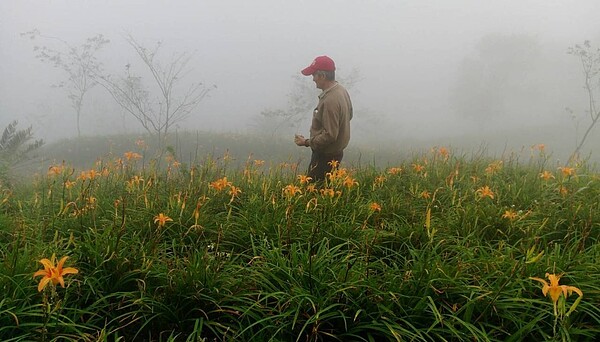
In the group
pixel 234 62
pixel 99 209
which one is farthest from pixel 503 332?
pixel 234 62

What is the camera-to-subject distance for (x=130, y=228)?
248 cm

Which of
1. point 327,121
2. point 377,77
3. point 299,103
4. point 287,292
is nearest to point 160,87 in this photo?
point 299,103

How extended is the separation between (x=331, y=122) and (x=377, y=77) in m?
103

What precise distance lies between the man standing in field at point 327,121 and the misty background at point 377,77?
1361cm

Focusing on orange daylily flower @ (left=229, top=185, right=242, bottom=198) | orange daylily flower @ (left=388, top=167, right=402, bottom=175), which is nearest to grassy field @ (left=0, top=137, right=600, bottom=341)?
orange daylily flower @ (left=229, top=185, right=242, bottom=198)

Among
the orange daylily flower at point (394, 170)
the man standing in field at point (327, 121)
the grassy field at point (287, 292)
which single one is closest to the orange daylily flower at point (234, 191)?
the grassy field at point (287, 292)

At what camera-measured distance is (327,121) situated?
13.5ft

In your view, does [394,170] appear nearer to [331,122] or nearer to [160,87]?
[331,122]

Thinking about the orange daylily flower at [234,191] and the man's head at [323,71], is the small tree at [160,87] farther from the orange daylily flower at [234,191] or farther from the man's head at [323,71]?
the orange daylily flower at [234,191]

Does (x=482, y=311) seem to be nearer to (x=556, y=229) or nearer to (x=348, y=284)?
(x=348, y=284)

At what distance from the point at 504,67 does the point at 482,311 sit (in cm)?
4675

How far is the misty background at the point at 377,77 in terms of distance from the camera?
40.2 m

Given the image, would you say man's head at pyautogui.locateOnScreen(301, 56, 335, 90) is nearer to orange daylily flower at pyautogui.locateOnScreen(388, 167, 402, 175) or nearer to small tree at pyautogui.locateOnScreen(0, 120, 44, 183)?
orange daylily flower at pyautogui.locateOnScreen(388, 167, 402, 175)

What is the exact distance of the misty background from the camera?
40.2 metres
